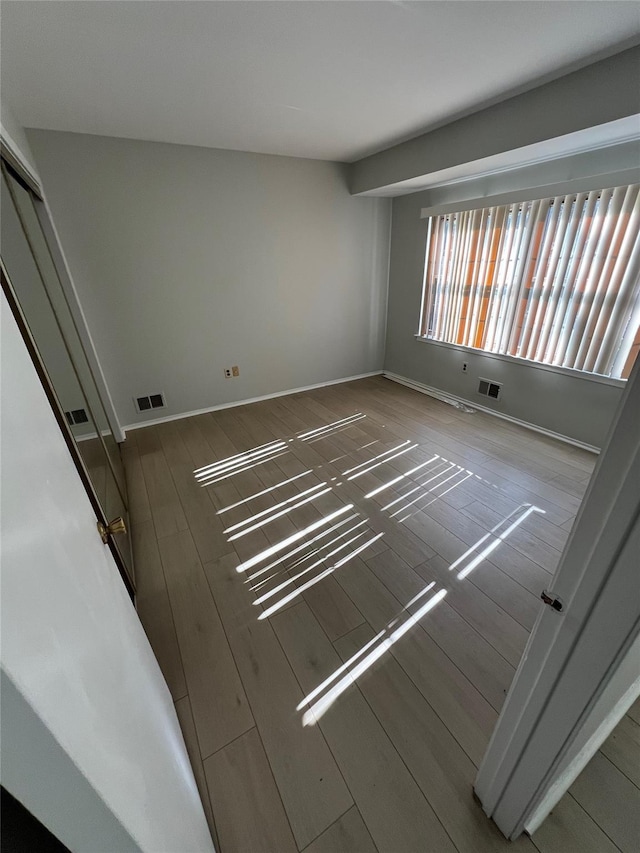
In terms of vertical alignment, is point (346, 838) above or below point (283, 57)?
below

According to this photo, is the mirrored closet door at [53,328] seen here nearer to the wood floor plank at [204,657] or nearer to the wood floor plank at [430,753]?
the wood floor plank at [204,657]

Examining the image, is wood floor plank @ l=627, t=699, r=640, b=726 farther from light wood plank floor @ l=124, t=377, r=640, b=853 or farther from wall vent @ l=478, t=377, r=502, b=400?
wall vent @ l=478, t=377, r=502, b=400

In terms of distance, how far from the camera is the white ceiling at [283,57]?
51.1 inches

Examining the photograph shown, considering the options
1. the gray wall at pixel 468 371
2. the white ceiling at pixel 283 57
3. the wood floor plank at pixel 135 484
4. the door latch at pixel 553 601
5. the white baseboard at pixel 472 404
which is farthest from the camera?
the white baseboard at pixel 472 404

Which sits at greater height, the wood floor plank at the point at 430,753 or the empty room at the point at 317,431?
the empty room at the point at 317,431

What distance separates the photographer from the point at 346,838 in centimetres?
96

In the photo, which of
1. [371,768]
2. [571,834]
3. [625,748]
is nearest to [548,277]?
[625,748]

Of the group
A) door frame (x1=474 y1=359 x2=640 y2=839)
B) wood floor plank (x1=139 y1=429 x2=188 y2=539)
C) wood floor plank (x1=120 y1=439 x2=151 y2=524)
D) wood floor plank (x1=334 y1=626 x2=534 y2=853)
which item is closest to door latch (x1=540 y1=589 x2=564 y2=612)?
door frame (x1=474 y1=359 x2=640 y2=839)

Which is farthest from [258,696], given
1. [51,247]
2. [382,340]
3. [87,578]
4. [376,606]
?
[382,340]

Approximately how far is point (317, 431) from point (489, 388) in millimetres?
1768

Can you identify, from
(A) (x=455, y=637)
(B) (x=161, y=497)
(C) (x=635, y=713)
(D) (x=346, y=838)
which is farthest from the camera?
(B) (x=161, y=497)

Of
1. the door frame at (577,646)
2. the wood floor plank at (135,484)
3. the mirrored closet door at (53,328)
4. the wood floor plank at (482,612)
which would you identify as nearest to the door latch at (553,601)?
the door frame at (577,646)

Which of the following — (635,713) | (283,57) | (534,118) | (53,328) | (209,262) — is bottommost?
(635,713)

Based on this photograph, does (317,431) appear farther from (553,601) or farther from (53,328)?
(553,601)
